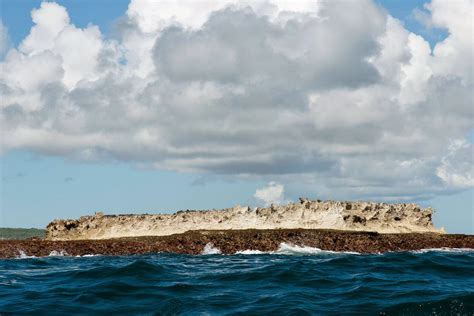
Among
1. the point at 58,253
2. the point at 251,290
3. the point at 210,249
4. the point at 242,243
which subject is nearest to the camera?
the point at 251,290

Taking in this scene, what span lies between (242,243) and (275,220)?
11429mm

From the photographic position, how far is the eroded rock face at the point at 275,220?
174 ft

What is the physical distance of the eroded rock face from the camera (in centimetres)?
5312

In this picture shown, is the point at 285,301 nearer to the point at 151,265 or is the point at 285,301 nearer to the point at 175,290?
the point at 175,290

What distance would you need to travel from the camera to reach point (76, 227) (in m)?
57.0

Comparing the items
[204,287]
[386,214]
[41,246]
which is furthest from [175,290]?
[386,214]

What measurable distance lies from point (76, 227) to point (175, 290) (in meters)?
42.0

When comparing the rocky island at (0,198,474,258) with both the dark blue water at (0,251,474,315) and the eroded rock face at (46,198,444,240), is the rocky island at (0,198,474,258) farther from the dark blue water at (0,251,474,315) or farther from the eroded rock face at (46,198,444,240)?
the dark blue water at (0,251,474,315)

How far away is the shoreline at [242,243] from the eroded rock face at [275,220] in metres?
6.92

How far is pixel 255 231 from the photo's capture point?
47750 mm

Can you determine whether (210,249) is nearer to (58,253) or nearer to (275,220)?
(58,253)

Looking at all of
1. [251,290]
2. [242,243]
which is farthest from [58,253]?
[251,290]

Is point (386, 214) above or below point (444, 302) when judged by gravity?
above

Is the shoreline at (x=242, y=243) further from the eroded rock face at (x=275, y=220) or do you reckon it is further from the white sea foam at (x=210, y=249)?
the eroded rock face at (x=275, y=220)
